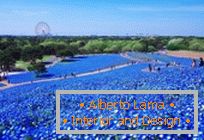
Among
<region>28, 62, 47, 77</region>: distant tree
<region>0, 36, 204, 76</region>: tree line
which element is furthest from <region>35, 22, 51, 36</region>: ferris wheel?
<region>28, 62, 47, 77</region>: distant tree

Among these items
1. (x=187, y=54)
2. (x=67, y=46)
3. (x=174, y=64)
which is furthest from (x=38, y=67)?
(x=187, y=54)

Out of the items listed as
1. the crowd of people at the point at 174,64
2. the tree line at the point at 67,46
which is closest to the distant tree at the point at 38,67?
the tree line at the point at 67,46

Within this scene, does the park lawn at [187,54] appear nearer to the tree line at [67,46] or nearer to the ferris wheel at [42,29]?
the tree line at [67,46]

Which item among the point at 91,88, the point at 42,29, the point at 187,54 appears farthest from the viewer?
the point at 187,54

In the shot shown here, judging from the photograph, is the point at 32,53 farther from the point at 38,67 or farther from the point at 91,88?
the point at 91,88

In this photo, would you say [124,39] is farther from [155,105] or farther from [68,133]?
[68,133]

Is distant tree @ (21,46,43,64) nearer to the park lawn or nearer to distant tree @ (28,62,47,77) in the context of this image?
distant tree @ (28,62,47,77)

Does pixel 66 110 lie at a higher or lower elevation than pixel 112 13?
lower

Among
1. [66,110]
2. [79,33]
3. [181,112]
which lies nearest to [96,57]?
[79,33]
